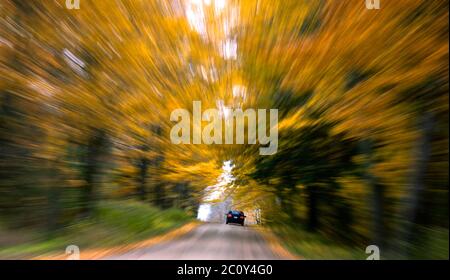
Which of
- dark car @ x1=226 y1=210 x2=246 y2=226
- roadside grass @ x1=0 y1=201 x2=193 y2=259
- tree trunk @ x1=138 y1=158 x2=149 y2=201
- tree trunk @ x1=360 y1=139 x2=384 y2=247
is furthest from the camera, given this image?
dark car @ x1=226 y1=210 x2=246 y2=226

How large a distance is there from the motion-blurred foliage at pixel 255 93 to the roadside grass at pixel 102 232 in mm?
615

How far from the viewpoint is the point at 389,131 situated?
7625 mm

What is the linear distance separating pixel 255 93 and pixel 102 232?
21.5ft

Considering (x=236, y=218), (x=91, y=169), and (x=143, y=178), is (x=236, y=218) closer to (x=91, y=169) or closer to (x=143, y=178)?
(x=143, y=178)

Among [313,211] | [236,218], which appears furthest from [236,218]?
[313,211]

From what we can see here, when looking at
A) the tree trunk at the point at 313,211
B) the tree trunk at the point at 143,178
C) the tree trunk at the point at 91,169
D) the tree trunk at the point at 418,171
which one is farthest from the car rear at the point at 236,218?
the tree trunk at the point at 418,171

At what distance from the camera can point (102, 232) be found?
37.4 feet

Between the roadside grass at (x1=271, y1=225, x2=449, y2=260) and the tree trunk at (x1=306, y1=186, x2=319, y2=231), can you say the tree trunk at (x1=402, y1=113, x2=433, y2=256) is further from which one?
the tree trunk at (x1=306, y1=186, x2=319, y2=231)

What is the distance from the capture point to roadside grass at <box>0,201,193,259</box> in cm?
845

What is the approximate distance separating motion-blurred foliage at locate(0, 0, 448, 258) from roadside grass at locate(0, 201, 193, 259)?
2.02 feet

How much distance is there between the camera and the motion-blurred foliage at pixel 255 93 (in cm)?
677

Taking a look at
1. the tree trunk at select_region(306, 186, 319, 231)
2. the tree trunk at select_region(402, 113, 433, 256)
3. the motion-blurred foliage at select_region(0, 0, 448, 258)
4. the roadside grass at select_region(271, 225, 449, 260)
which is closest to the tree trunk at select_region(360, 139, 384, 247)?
the motion-blurred foliage at select_region(0, 0, 448, 258)

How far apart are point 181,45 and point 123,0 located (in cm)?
210

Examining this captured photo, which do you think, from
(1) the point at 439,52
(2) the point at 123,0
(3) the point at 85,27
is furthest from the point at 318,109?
(3) the point at 85,27
